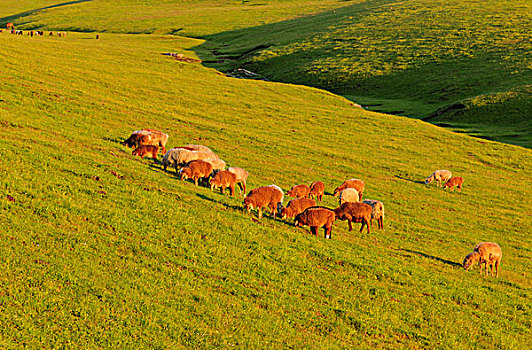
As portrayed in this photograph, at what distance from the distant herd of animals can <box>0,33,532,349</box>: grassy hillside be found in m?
0.82

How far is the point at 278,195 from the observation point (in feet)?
71.6

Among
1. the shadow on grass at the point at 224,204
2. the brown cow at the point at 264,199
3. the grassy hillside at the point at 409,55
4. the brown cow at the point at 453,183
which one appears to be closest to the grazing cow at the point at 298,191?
the brown cow at the point at 264,199

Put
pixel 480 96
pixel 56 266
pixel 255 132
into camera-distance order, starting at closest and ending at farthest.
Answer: pixel 56 266 < pixel 255 132 < pixel 480 96

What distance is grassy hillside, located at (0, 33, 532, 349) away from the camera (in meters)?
11.7

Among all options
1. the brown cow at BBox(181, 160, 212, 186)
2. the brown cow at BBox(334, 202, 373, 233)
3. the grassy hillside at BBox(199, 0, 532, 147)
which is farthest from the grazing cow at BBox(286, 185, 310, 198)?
the grassy hillside at BBox(199, 0, 532, 147)

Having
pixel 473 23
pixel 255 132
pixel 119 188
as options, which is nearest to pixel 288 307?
pixel 119 188

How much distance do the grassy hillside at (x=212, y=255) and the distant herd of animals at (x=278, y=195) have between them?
2.68 ft

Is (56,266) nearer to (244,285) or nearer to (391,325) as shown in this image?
(244,285)

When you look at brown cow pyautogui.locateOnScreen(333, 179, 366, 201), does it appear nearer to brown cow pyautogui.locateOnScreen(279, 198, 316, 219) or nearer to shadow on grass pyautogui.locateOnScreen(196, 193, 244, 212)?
brown cow pyautogui.locateOnScreen(279, 198, 316, 219)

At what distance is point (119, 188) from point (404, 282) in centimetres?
1344

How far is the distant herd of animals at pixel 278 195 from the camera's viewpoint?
20.2 m

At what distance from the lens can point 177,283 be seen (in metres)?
13.5

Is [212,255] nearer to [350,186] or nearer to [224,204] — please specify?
[224,204]

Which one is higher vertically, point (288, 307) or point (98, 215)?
point (98, 215)
